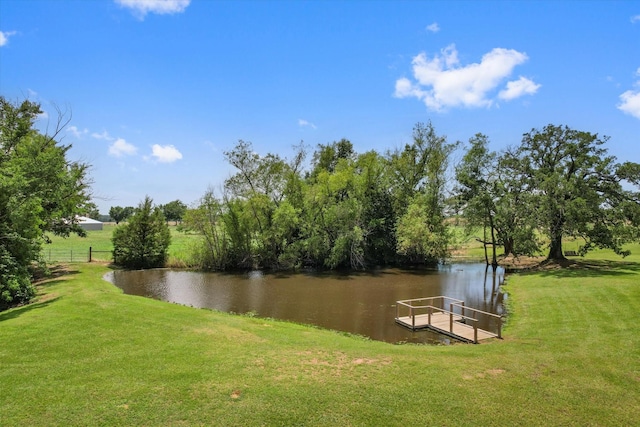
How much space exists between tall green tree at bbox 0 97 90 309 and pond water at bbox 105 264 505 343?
641 centimetres

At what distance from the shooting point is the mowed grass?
678 cm

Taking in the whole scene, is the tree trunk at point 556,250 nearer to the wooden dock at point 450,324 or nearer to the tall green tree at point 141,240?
the wooden dock at point 450,324

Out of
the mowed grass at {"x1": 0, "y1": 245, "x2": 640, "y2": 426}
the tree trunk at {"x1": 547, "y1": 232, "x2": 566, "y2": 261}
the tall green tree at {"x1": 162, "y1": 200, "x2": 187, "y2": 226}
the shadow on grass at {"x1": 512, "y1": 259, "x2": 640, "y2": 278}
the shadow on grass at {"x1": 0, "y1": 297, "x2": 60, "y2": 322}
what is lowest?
the mowed grass at {"x1": 0, "y1": 245, "x2": 640, "y2": 426}

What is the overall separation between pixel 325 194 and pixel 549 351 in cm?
2586

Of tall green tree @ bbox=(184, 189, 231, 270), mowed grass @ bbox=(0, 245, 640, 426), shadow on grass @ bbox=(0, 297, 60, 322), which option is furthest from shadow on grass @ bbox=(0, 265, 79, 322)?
tall green tree @ bbox=(184, 189, 231, 270)

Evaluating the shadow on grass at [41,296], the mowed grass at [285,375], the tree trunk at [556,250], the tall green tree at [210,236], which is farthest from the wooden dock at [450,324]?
the tall green tree at [210,236]

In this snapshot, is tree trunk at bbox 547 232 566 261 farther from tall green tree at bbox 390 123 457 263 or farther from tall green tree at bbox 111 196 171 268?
tall green tree at bbox 111 196 171 268

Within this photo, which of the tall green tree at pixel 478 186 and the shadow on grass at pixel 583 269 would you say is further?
the tall green tree at pixel 478 186

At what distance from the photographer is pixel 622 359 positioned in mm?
9742

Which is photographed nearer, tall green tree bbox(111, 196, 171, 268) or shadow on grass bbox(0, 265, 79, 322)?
shadow on grass bbox(0, 265, 79, 322)

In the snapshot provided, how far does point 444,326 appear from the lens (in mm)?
15391

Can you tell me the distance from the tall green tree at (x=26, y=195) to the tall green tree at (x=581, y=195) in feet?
104

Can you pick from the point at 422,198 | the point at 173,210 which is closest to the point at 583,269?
the point at 422,198

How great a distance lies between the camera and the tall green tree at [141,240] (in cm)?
3328
